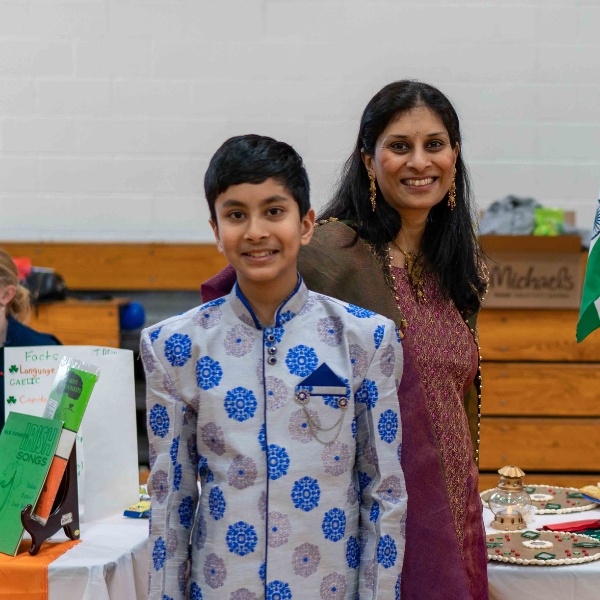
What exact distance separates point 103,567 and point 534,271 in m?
2.57

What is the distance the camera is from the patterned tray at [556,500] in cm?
206

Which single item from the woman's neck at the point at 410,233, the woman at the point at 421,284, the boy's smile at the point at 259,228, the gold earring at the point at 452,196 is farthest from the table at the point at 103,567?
the gold earring at the point at 452,196

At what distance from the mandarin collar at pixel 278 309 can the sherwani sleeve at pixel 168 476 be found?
12 cm

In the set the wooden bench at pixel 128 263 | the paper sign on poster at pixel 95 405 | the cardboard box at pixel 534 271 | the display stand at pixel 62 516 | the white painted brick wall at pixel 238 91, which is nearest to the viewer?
the display stand at pixel 62 516

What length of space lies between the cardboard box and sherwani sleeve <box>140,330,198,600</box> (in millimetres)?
2585

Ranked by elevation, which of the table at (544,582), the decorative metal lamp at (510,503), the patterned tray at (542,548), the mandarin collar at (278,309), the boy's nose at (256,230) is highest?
the boy's nose at (256,230)

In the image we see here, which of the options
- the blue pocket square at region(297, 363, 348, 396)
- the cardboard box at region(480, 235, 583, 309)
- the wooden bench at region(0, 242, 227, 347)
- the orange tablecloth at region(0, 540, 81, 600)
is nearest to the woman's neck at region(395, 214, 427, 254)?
the blue pocket square at region(297, 363, 348, 396)

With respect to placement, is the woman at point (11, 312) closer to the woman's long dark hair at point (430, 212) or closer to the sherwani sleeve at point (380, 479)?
the woman's long dark hair at point (430, 212)

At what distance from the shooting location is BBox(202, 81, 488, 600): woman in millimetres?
1541

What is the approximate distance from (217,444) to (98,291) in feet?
9.83

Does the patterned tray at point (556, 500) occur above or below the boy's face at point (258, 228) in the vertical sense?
below

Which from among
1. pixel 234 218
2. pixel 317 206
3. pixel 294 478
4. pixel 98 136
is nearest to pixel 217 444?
pixel 294 478

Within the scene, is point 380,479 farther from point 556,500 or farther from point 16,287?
point 16,287

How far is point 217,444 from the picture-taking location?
1.31 m
